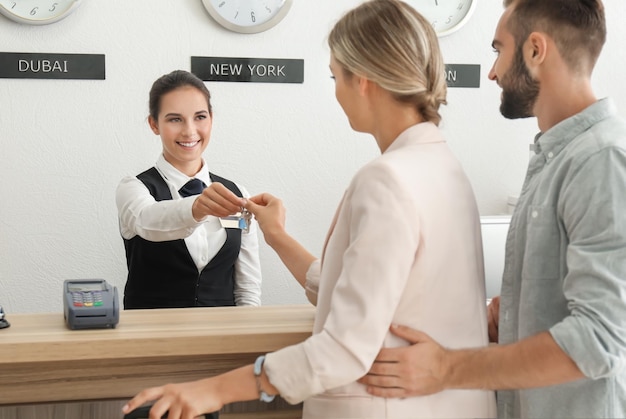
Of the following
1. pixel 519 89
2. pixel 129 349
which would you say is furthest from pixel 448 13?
pixel 129 349

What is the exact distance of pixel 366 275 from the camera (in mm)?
1353

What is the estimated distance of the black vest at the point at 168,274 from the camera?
9.99 ft

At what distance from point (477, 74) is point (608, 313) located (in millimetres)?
3216

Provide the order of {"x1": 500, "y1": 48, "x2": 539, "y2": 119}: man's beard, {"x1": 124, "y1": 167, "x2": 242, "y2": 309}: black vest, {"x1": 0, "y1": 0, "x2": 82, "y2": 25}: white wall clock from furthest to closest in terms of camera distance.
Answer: {"x1": 0, "y1": 0, "x2": 82, "y2": 25}: white wall clock < {"x1": 124, "y1": 167, "x2": 242, "y2": 309}: black vest < {"x1": 500, "y1": 48, "x2": 539, "y2": 119}: man's beard

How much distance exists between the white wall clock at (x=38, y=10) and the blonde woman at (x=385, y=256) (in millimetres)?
2720

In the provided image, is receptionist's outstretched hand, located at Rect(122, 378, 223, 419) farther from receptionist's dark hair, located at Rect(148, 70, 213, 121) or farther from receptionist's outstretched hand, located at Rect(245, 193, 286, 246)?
receptionist's dark hair, located at Rect(148, 70, 213, 121)

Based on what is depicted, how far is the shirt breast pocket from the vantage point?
153cm

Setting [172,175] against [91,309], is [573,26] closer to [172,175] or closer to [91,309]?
[91,309]

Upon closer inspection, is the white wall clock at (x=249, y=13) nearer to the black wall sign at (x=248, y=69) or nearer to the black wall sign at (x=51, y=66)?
the black wall sign at (x=248, y=69)

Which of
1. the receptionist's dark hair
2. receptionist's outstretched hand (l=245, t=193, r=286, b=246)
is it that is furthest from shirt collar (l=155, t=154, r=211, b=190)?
receptionist's outstretched hand (l=245, t=193, r=286, b=246)

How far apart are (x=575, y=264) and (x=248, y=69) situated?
296 centimetres

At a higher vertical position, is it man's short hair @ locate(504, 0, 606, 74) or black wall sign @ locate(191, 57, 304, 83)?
black wall sign @ locate(191, 57, 304, 83)

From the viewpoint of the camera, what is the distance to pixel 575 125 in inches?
61.7

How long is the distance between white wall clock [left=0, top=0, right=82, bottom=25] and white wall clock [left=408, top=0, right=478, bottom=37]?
178cm
